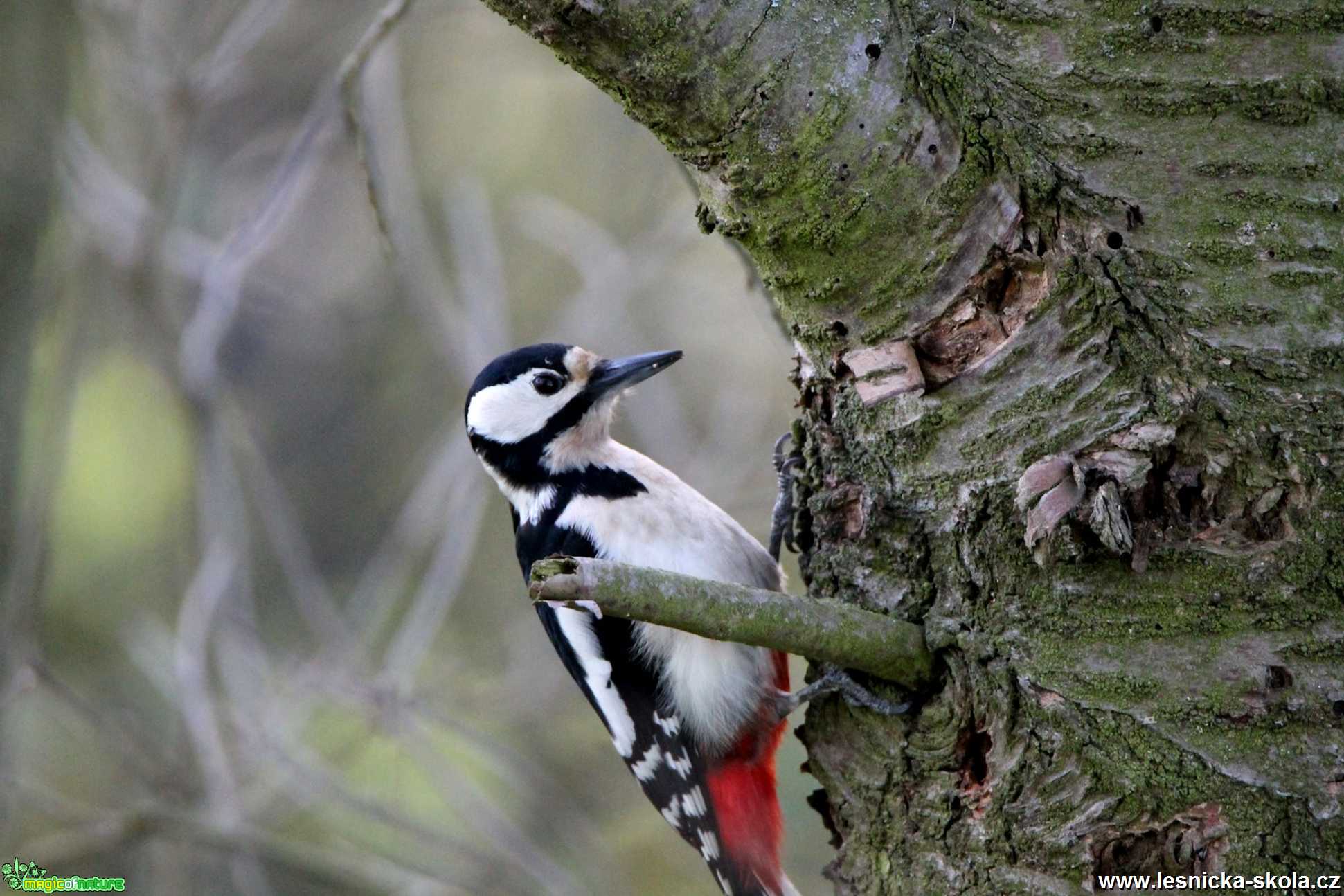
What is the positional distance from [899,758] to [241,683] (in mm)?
2957

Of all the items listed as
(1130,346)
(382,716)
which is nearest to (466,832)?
(382,716)

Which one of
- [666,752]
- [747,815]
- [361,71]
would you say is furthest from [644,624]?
[361,71]

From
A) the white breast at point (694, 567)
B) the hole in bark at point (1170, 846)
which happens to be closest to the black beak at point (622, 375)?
the white breast at point (694, 567)

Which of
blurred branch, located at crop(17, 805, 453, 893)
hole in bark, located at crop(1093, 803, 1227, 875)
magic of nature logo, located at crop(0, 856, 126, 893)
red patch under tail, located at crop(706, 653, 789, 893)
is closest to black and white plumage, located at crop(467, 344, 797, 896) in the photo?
red patch under tail, located at crop(706, 653, 789, 893)

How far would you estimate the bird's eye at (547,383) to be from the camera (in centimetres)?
343

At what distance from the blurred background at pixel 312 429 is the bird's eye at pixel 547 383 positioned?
65 centimetres

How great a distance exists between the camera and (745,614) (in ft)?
6.15

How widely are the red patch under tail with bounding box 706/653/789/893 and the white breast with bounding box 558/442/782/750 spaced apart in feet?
0.28

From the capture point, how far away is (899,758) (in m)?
2.24

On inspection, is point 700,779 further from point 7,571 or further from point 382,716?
point 7,571

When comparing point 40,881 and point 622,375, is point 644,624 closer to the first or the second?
point 622,375

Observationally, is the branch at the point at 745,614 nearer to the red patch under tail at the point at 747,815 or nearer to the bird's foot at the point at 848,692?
the bird's foot at the point at 848,692

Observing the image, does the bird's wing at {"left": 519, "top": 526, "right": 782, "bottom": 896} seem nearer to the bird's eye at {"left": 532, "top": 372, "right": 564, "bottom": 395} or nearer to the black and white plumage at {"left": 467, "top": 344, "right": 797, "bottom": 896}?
the black and white plumage at {"left": 467, "top": 344, "right": 797, "bottom": 896}

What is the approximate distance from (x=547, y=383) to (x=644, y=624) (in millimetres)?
802
